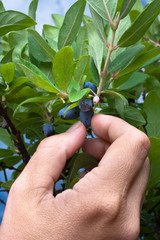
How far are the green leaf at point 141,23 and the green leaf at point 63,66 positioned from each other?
147 mm

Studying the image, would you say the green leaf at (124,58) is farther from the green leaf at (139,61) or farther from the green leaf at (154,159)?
the green leaf at (154,159)

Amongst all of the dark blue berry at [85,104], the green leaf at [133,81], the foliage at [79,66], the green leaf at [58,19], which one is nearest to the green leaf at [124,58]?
the foliage at [79,66]

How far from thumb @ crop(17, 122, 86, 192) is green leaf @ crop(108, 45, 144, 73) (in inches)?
6.7

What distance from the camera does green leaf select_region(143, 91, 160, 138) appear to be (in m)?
0.90

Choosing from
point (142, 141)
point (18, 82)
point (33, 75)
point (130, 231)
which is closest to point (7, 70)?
point (18, 82)

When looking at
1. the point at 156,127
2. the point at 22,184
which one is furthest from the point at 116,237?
the point at 156,127

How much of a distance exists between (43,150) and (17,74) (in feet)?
1.01

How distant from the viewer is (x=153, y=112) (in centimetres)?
92

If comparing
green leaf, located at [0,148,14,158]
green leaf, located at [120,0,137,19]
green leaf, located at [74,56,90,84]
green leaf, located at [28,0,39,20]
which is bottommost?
green leaf, located at [0,148,14,158]

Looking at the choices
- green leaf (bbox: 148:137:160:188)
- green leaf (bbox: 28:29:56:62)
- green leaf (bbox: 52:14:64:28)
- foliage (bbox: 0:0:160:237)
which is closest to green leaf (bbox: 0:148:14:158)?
foliage (bbox: 0:0:160:237)

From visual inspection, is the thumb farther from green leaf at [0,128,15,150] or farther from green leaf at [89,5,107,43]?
green leaf at [0,128,15,150]

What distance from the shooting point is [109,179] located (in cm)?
64

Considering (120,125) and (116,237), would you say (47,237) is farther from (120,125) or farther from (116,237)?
(120,125)

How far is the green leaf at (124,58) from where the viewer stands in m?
0.69
